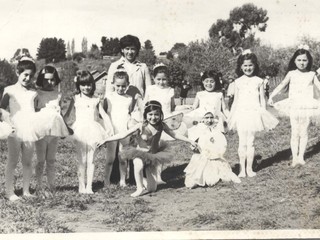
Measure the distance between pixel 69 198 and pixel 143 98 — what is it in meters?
1.22

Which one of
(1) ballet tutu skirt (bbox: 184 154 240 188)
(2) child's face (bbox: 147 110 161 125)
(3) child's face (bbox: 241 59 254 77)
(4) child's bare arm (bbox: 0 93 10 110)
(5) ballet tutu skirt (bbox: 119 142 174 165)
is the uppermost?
(3) child's face (bbox: 241 59 254 77)

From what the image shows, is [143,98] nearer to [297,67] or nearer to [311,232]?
[297,67]

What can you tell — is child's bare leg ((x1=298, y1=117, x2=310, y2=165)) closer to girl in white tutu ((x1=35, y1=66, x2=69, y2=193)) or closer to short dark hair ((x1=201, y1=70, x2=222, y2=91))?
short dark hair ((x1=201, y1=70, x2=222, y2=91))

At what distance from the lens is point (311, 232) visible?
3.68 meters

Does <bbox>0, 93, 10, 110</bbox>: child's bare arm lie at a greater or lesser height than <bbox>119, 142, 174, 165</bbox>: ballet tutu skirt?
greater

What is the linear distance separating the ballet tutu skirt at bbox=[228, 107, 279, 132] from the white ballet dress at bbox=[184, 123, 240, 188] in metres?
0.21

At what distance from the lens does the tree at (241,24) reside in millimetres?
4512

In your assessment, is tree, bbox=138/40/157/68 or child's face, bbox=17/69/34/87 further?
tree, bbox=138/40/157/68

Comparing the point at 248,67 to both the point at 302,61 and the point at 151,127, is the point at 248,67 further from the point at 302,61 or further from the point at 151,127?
the point at 151,127

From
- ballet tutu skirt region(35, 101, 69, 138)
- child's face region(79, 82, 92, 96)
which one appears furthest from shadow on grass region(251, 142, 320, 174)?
ballet tutu skirt region(35, 101, 69, 138)

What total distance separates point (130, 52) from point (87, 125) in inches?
34.3

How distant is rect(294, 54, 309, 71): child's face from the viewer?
4.41 meters

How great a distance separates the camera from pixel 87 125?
4.05 meters

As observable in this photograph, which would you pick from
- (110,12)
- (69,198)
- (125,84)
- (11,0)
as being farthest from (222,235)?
(11,0)
